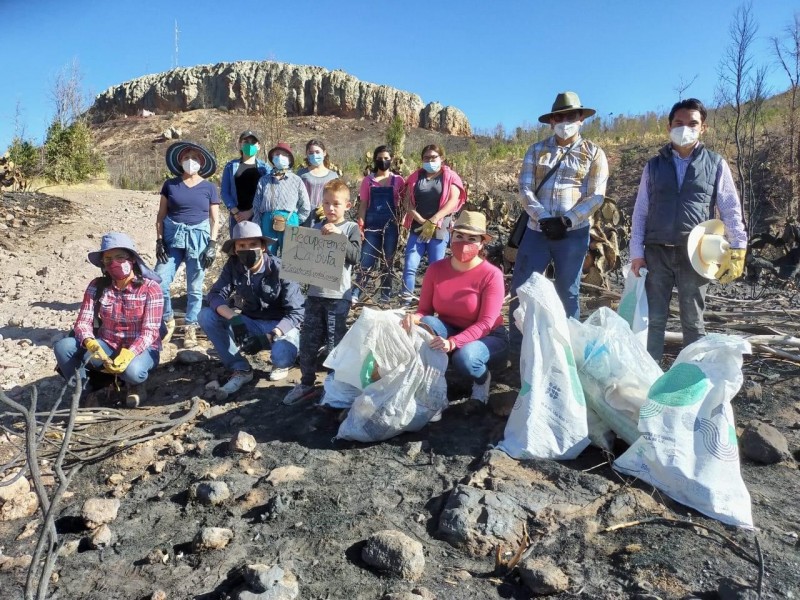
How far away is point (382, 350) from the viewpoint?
115 inches

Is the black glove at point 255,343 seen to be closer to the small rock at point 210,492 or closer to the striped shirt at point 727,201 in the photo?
the small rock at point 210,492

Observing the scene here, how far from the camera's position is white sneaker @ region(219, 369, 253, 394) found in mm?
3648

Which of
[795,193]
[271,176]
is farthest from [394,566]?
[795,193]

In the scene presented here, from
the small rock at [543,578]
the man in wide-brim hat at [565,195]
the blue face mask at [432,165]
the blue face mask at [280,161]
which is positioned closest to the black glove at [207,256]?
the blue face mask at [280,161]

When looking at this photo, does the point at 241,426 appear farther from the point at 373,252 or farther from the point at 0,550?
the point at 373,252

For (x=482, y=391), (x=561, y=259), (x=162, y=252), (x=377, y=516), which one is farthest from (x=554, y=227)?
(x=162, y=252)

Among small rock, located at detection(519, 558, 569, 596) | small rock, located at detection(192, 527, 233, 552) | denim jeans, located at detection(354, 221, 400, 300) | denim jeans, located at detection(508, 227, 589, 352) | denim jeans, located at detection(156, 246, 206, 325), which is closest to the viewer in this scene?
small rock, located at detection(519, 558, 569, 596)

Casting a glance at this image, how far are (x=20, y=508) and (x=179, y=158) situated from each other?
3.05m

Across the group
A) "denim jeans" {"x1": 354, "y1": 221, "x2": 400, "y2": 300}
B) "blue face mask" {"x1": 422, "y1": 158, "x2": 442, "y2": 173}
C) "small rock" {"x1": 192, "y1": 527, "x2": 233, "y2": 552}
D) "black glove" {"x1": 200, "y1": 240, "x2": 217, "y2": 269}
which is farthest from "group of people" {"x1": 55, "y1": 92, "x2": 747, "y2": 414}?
"blue face mask" {"x1": 422, "y1": 158, "x2": 442, "y2": 173}

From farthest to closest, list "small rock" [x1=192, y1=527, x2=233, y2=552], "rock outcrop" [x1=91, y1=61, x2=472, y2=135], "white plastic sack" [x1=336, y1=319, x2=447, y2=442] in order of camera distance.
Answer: "rock outcrop" [x1=91, y1=61, x2=472, y2=135] → "white plastic sack" [x1=336, y1=319, x2=447, y2=442] → "small rock" [x1=192, y1=527, x2=233, y2=552]

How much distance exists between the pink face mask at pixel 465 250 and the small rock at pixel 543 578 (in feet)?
5.39

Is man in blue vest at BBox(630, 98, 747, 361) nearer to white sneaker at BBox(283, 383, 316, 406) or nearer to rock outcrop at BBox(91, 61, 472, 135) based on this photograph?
white sneaker at BBox(283, 383, 316, 406)

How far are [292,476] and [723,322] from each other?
370cm

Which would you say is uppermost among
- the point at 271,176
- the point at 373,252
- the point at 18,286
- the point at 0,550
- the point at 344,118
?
the point at 344,118
